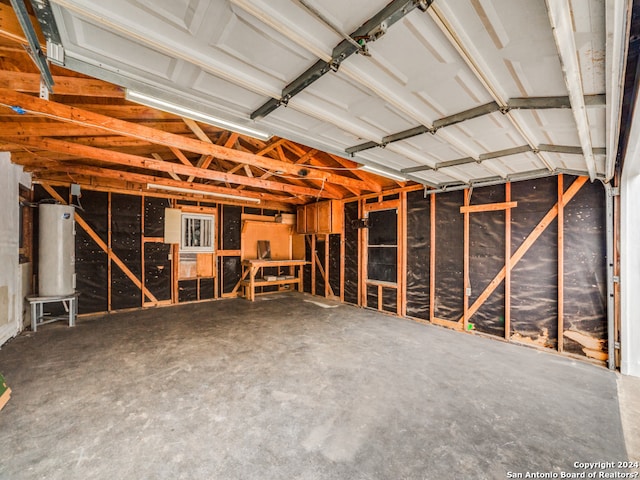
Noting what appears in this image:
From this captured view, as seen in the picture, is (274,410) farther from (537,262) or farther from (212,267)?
(212,267)

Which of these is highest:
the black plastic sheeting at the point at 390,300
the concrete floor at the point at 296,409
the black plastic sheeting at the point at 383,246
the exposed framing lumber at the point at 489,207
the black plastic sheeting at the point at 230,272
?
the exposed framing lumber at the point at 489,207

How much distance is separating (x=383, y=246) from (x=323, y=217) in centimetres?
171

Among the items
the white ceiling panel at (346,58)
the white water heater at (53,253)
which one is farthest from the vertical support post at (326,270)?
the white water heater at (53,253)

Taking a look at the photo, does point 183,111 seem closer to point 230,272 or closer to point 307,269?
point 230,272

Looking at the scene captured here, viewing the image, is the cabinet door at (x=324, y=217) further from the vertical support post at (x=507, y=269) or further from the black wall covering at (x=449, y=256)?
the vertical support post at (x=507, y=269)

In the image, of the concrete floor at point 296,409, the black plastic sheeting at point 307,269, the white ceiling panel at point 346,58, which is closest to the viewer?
the white ceiling panel at point 346,58

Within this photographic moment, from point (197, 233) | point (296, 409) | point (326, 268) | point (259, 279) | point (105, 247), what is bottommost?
point (296, 409)

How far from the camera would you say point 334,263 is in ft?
21.9

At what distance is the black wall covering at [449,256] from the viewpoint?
14.4ft

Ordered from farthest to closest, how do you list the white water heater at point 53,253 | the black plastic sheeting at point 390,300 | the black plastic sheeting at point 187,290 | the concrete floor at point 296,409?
the black plastic sheeting at point 187,290
the black plastic sheeting at point 390,300
the white water heater at point 53,253
the concrete floor at point 296,409

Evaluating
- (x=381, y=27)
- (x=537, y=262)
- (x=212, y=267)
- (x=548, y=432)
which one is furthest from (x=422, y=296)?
(x=212, y=267)

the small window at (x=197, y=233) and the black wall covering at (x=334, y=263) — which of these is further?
the black wall covering at (x=334, y=263)

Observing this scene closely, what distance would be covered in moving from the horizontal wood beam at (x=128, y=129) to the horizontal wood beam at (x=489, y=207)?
2.50 meters

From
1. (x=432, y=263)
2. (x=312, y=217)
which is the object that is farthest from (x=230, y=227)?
(x=432, y=263)
